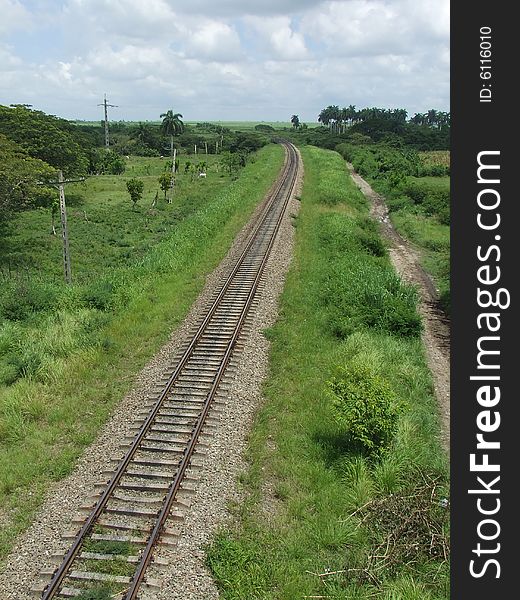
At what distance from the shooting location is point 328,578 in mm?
8461

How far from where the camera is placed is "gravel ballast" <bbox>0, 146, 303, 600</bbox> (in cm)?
855

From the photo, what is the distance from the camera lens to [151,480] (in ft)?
35.7

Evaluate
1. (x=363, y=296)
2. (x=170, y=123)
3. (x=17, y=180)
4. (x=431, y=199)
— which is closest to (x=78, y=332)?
(x=363, y=296)

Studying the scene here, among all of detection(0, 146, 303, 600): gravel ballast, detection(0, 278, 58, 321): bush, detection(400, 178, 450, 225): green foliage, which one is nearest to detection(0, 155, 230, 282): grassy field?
detection(0, 278, 58, 321): bush

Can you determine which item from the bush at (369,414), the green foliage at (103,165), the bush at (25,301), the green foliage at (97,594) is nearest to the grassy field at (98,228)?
the bush at (25,301)

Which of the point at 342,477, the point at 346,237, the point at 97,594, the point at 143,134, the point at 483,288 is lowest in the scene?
the point at 97,594

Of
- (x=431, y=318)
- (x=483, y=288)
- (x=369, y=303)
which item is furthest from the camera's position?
(x=431, y=318)

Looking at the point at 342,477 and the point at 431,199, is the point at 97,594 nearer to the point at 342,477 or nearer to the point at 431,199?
the point at 342,477

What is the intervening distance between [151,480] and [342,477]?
12.7ft

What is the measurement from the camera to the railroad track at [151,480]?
8578 millimetres

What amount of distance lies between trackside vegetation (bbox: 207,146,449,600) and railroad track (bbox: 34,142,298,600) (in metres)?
1.21

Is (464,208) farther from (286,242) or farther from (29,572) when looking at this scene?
(286,242)

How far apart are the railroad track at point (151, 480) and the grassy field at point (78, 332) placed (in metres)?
1.31

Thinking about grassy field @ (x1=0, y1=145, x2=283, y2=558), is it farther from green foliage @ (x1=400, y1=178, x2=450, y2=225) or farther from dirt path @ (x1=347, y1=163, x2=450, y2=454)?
green foliage @ (x1=400, y1=178, x2=450, y2=225)
